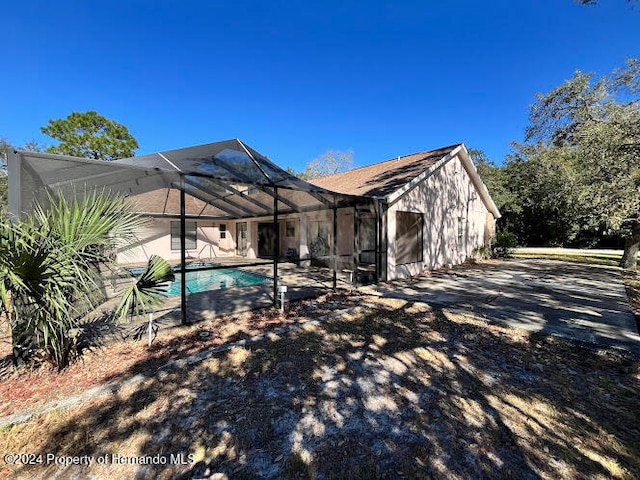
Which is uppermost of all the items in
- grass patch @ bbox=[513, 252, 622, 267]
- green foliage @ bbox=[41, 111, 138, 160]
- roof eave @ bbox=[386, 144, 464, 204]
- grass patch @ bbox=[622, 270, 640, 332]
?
green foliage @ bbox=[41, 111, 138, 160]

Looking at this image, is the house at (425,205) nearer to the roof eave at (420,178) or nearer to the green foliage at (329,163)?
the roof eave at (420,178)

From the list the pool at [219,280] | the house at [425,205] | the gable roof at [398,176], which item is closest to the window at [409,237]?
the house at [425,205]

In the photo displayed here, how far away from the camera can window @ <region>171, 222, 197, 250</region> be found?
15727mm

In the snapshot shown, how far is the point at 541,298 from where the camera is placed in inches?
281

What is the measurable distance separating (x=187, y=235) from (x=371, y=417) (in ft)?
52.5

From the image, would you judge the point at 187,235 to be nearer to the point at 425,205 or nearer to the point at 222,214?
the point at 222,214

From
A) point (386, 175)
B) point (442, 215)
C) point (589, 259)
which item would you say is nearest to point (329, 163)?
point (386, 175)

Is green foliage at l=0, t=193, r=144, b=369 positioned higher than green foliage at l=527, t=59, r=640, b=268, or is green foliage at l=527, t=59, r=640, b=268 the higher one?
green foliage at l=527, t=59, r=640, b=268

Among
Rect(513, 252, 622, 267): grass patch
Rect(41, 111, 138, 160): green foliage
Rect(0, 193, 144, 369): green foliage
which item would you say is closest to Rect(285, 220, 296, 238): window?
Rect(0, 193, 144, 369): green foliage

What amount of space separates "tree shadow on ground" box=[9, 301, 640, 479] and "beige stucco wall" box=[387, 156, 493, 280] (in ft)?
19.4

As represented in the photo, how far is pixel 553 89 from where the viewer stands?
1495cm

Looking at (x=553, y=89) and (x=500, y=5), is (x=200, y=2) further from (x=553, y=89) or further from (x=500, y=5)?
(x=553, y=89)

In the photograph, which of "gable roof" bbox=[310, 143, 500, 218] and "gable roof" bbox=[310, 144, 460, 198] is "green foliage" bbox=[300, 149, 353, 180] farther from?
"gable roof" bbox=[310, 144, 460, 198]

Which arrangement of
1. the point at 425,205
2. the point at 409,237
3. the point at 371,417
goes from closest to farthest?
the point at 371,417 → the point at 409,237 → the point at 425,205
